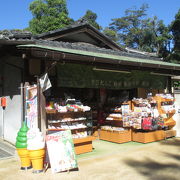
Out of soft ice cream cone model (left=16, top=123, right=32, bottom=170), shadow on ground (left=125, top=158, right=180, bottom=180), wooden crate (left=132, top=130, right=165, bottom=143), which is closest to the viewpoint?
shadow on ground (left=125, top=158, right=180, bottom=180)

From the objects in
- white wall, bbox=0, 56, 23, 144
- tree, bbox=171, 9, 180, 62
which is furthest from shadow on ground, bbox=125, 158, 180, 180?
tree, bbox=171, 9, 180, 62

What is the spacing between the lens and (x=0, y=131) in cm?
909

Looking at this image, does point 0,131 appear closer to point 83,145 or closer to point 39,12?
point 83,145

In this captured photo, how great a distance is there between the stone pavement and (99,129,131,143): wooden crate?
90 centimetres

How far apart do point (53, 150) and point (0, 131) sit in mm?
4829

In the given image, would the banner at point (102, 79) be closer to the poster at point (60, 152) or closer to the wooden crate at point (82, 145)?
the wooden crate at point (82, 145)

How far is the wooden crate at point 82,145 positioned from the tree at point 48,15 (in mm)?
22969

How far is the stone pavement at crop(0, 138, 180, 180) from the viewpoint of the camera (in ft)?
16.5

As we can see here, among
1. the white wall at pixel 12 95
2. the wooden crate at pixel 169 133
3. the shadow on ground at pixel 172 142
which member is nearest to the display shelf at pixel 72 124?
the white wall at pixel 12 95

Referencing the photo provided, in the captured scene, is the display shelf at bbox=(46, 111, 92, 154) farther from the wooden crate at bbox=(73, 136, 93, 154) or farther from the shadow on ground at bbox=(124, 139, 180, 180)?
the shadow on ground at bbox=(124, 139, 180, 180)

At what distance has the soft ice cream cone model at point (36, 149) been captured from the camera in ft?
16.9

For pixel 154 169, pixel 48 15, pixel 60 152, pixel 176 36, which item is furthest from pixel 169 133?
pixel 48 15

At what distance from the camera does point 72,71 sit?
23.1 feet

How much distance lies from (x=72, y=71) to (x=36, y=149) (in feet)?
9.30
